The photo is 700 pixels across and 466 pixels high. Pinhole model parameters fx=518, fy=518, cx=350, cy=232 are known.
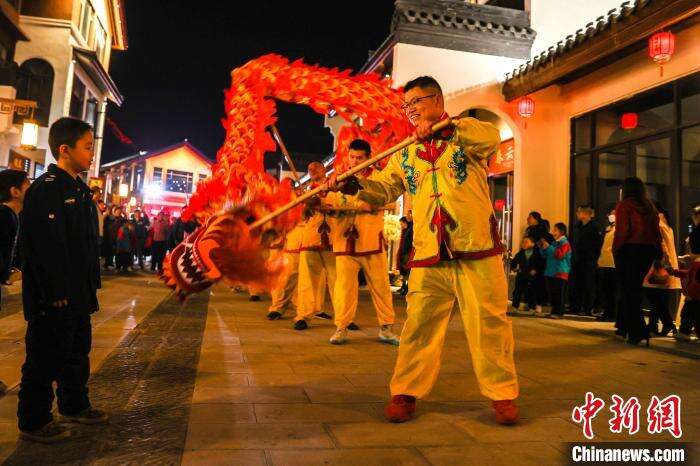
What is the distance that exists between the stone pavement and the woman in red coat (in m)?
0.32

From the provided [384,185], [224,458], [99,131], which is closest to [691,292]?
[384,185]

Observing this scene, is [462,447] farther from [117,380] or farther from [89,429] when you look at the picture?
[117,380]

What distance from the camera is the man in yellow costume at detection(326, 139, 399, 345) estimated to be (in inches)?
211

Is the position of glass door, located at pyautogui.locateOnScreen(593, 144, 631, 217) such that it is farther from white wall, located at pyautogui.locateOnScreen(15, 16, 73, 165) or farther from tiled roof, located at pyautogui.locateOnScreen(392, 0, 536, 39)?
white wall, located at pyautogui.locateOnScreen(15, 16, 73, 165)

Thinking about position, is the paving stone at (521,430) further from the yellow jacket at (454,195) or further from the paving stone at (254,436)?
the yellow jacket at (454,195)

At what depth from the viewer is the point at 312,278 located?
20.7 feet

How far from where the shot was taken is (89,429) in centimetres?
264

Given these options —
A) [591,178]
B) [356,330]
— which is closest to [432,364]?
[356,330]

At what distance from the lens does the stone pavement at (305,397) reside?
2.40 meters

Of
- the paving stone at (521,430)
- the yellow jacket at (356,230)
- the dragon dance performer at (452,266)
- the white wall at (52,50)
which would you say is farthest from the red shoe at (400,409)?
the white wall at (52,50)

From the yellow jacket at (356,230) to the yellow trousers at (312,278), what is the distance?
2.99ft

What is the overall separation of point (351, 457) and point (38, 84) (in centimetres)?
2152

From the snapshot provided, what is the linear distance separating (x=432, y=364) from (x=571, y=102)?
10.5 meters

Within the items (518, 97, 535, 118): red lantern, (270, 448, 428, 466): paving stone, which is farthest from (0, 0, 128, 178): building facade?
(270, 448, 428, 466): paving stone
